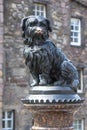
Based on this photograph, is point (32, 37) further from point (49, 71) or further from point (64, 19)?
point (64, 19)

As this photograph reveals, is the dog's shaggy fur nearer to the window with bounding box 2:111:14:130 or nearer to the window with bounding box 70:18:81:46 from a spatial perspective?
the window with bounding box 2:111:14:130

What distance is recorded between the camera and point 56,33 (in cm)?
1597

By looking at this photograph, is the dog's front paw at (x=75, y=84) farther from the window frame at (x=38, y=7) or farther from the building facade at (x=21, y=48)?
the window frame at (x=38, y=7)

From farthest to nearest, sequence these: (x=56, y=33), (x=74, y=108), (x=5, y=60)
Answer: (x=56, y=33) → (x=5, y=60) → (x=74, y=108)

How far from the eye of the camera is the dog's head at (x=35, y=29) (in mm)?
2557

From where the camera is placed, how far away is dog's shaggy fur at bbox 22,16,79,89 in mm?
2531

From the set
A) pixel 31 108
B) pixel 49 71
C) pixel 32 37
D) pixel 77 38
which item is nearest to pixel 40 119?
pixel 31 108

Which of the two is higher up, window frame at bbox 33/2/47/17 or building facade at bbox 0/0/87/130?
window frame at bbox 33/2/47/17

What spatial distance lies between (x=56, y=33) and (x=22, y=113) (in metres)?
3.52

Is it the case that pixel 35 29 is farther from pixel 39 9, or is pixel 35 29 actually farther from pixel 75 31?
pixel 75 31

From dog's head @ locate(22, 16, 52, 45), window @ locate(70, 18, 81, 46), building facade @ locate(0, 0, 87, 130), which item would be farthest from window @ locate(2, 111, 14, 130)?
dog's head @ locate(22, 16, 52, 45)

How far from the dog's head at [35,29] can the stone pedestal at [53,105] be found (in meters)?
0.31

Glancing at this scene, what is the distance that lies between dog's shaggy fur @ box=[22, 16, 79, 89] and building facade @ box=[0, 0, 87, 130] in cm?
1008

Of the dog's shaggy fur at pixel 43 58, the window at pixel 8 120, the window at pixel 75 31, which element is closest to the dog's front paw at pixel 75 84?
the dog's shaggy fur at pixel 43 58
